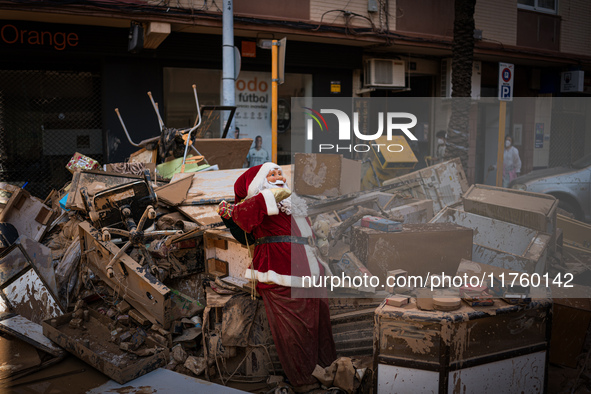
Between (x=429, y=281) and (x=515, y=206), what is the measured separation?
1681 millimetres

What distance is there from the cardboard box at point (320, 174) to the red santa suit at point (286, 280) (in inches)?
91.6

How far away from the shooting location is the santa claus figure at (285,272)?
3.95 metres

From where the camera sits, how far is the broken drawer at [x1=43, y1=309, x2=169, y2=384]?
4.02 metres

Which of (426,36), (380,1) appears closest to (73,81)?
(380,1)

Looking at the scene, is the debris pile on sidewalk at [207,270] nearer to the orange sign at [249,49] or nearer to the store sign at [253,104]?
the store sign at [253,104]

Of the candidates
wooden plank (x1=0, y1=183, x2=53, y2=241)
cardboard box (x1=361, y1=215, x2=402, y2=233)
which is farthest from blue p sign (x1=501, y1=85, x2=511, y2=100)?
wooden plank (x1=0, y1=183, x2=53, y2=241)

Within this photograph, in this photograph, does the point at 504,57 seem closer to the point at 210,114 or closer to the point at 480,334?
the point at 210,114

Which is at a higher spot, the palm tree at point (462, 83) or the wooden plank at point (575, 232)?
the palm tree at point (462, 83)

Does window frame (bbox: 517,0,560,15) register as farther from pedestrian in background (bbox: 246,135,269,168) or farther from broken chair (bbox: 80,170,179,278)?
broken chair (bbox: 80,170,179,278)

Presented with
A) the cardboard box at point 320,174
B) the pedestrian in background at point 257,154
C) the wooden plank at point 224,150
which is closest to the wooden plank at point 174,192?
the cardboard box at point 320,174

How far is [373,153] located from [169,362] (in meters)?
6.91

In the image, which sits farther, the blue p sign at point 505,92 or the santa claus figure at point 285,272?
the blue p sign at point 505,92

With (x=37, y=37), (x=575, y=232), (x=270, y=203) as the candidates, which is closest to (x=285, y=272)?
(x=270, y=203)

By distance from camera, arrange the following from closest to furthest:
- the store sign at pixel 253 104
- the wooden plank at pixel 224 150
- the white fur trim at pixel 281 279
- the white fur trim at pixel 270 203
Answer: the white fur trim at pixel 270 203
the white fur trim at pixel 281 279
the wooden plank at pixel 224 150
the store sign at pixel 253 104
